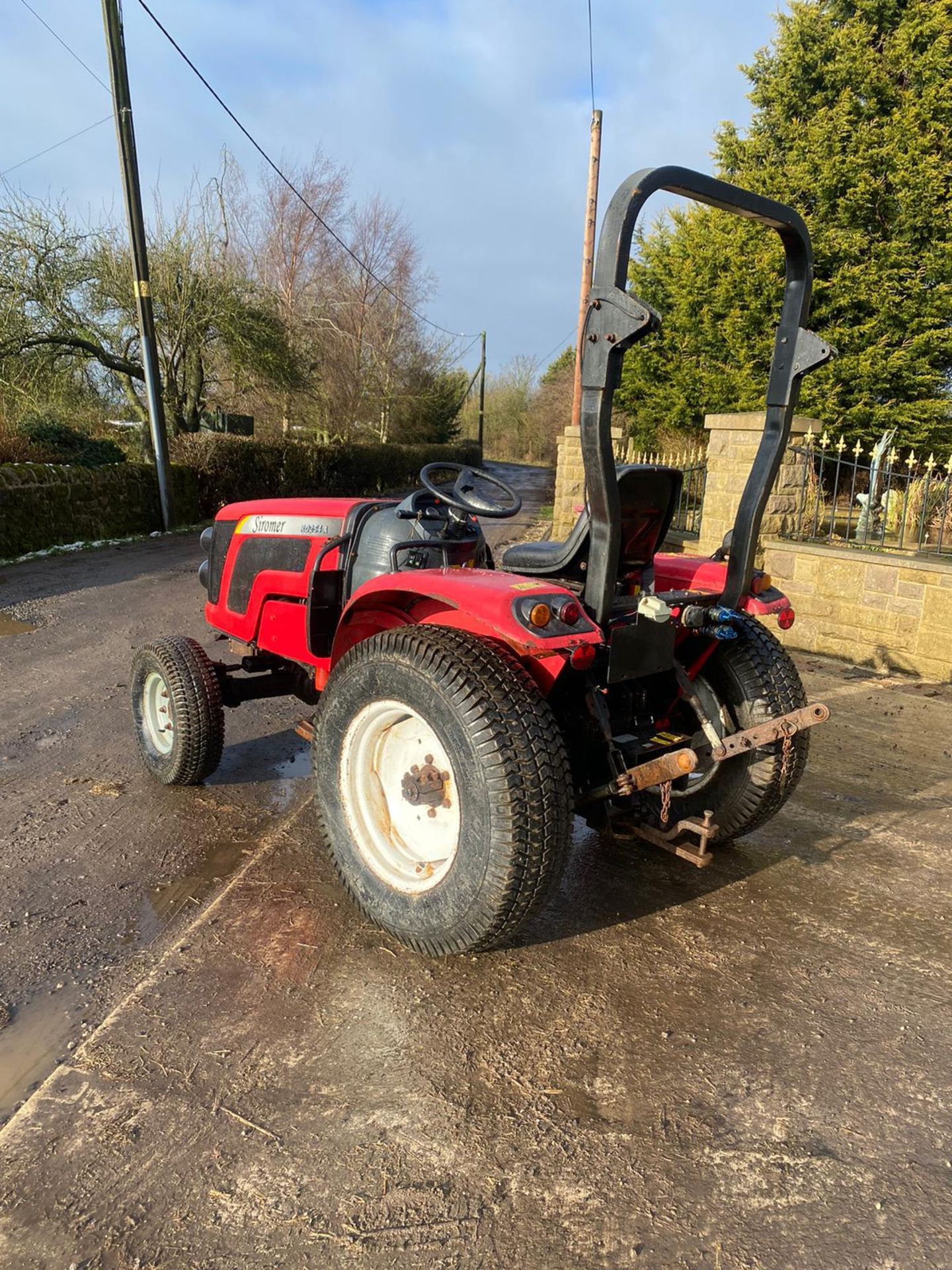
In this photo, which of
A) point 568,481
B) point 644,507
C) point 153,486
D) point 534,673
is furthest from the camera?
point 153,486

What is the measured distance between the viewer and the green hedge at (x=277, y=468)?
553 inches

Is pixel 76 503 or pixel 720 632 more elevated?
pixel 720 632

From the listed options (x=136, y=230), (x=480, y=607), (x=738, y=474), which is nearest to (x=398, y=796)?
(x=480, y=607)

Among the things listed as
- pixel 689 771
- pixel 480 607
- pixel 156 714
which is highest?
pixel 480 607

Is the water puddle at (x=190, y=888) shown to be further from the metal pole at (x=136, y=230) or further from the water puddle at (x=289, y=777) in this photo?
the metal pole at (x=136, y=230)

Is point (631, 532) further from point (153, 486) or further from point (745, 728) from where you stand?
point (153, 486)

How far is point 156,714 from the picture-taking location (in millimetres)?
3863

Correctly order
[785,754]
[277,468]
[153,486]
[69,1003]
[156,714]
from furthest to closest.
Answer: [277,468] → [153,486] → [156,714] → [785,754] → [69,1003]

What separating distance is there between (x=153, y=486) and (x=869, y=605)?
10665mm

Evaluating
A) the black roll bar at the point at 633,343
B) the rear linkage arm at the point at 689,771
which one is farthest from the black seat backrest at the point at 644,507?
the rear linkage arm at the point at 689,771

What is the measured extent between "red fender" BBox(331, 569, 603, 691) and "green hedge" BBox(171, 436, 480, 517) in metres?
7.77

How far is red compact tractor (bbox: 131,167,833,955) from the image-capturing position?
2.15 metres

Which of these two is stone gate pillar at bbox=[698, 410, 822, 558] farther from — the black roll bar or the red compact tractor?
the black roll bar

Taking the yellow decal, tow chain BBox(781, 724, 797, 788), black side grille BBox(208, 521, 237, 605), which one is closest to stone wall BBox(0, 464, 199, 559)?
black side grille BBox(208, 521, 237, 605)
